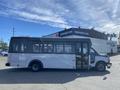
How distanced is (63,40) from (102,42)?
112 ft

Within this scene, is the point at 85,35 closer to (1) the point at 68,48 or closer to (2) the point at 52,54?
(1) the point at 68,48

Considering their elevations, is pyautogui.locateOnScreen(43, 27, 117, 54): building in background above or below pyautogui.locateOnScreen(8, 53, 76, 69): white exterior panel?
above

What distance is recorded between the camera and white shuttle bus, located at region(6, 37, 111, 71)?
1673 cm

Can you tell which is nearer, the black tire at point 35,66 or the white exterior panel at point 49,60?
the white exterior panel at point 49,60

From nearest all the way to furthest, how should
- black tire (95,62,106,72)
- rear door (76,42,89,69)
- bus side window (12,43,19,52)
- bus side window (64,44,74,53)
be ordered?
rear door (76,42,89,69), bus side window (12,43,19,52), bus side window (64,44,74,53), black tire (95,62,106,72)

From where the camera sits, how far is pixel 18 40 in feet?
55.9

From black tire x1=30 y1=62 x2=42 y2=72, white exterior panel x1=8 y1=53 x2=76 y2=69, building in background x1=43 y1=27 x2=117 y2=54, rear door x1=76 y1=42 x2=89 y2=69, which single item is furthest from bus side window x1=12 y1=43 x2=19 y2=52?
building in background x1=43 y1=27 x2=117 y2=54

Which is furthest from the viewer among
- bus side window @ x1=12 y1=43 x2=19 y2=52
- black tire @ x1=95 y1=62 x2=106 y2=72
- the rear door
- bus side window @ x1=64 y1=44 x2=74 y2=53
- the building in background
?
the building in background

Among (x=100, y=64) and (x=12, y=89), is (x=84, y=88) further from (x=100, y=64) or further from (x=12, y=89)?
(x=100, y=64)

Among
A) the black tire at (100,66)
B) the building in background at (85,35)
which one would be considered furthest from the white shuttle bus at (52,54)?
the building in background at (85,35)

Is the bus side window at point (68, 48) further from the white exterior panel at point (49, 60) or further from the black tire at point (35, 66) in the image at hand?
the black tire at point (35, 66)

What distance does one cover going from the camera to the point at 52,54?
16.9 meters

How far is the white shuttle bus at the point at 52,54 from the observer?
54.9 feet

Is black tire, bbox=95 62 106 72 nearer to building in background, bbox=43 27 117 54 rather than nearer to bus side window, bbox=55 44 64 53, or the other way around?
bus side window, bbox=55 44 64 53
